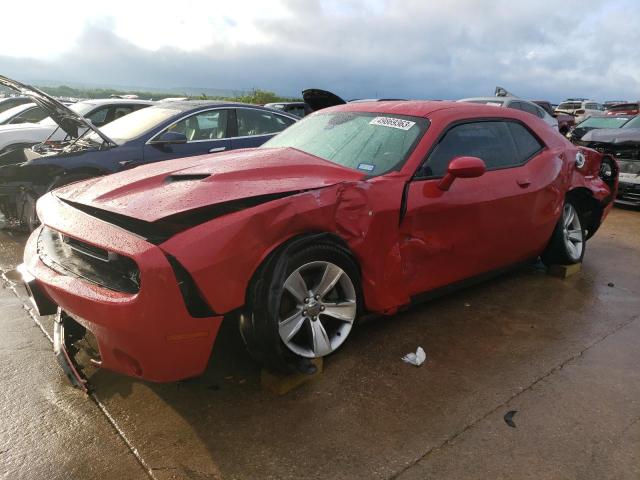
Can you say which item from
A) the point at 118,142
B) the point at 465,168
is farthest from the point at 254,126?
the point at 465,168

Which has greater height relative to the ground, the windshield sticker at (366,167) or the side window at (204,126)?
the windshield sticker at (366,167)

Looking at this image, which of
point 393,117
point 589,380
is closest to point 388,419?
point 589,380

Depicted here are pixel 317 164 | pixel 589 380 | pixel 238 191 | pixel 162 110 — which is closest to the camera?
pixel 238 191

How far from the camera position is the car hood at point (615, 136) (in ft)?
24.7

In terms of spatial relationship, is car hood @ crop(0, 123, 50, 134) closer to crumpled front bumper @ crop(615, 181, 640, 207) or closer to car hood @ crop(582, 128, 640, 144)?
car hood @ crop(582, 128, 640, 144)

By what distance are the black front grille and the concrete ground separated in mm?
535

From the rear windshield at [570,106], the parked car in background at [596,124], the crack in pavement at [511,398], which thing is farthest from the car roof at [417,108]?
the rear windshield at [570,106]

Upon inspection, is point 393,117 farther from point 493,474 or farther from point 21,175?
point 21,175

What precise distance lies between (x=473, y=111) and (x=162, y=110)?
4067mm

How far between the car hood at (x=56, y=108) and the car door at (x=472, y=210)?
3545 mm

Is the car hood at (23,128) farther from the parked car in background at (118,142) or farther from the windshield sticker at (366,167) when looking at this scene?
the windshield sticker at (366,167)

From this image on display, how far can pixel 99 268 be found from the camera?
244 centimetres

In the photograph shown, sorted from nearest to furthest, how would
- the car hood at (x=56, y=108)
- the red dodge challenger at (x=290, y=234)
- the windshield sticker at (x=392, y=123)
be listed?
the red dodge challenger at (x=290, y=234) < the windshield sticker at (x=392, y=123) < the car hood at (x=56, y=108)

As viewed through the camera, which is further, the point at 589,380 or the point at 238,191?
the point at 589,380
